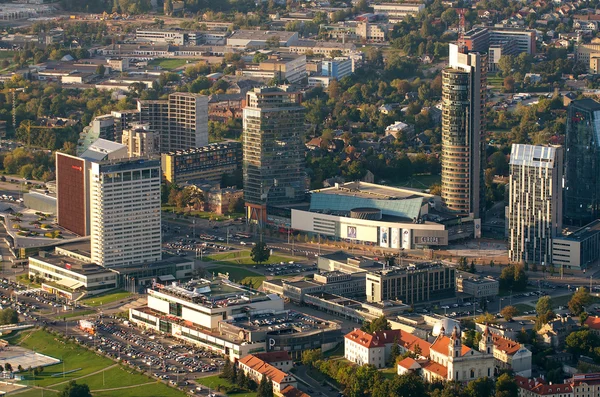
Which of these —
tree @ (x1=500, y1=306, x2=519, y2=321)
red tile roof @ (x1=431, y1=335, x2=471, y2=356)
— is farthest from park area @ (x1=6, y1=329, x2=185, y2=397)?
tree @ (x1=500, y1=306, x2=519, y2=321)

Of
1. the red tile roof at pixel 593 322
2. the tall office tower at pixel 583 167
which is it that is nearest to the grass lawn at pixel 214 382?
the red tile roof at pixel 593 322

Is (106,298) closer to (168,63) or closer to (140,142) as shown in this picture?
(140,142)

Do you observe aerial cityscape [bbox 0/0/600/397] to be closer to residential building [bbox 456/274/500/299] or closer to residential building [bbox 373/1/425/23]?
residential building [bbox 456/274/500/299]

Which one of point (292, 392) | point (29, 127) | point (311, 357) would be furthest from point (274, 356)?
point (29, 127)

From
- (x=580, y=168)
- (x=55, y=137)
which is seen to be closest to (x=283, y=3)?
(x=55, y=137)

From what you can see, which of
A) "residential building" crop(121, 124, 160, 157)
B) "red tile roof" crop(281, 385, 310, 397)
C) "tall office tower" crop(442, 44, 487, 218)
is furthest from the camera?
"residential building" crop(121, 124, 160, 157)

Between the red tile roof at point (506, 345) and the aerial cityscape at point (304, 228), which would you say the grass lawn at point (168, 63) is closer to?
the aerial cityscape at point (304, 228)

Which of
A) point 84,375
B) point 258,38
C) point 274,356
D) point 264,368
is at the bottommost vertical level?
point 84,375

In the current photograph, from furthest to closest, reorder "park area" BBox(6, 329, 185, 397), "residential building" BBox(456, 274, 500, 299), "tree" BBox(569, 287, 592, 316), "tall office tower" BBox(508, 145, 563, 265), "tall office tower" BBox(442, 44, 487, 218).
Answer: "tall office tower" BBox(442, 44, 487, 218), "tall office tower" BBox(508, 145, 563, 265), "residential building" BBox(456, 274, 500, 299), "tree" BBox(569, 287, 592, 316), "park area" BBox(6, 329, 185, 397)
